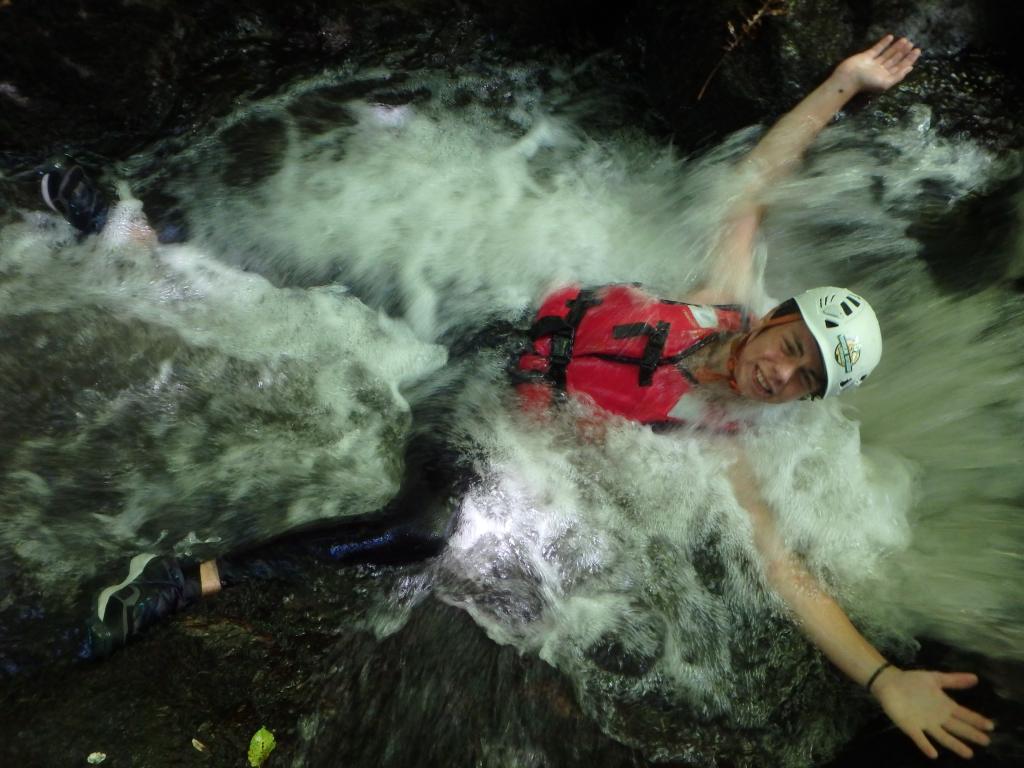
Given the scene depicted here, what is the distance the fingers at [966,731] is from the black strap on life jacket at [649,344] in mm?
1936

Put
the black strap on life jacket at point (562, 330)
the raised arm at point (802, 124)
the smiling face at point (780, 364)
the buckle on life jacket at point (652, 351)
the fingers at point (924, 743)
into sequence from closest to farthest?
the fingers at point (924, 743)
the smiling face at point (780, 364)
the buckle on life jacket at point (652, 351)
the black strap on life jacket at point (562, 330)
the raised arm at point (802, 124)

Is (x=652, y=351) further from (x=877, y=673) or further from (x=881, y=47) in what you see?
(x=881, y=47)

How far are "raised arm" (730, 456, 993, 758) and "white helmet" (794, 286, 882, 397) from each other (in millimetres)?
994

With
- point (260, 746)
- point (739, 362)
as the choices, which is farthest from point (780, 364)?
point (260, 746)

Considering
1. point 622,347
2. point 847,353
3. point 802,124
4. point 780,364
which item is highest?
point 802,124

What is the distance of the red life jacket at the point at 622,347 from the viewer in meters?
3.38

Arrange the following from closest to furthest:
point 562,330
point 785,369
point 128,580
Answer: point 785,369 < point 128,580 < point 562,330

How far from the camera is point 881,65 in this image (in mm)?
3955

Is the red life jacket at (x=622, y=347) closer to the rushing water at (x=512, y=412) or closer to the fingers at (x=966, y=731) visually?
the rushing water at (x=512, y=412)

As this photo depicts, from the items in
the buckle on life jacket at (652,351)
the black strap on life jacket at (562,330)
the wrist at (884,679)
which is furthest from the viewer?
the black strap on life jacket at (562,330)

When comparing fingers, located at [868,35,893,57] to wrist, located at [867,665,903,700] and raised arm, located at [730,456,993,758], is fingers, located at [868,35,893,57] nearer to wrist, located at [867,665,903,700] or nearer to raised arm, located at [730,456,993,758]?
raised arm, located at [730,456,993,758]

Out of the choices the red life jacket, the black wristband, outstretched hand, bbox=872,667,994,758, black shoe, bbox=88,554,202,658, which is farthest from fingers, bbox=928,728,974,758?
black shoe, bbox=88,554,202,658

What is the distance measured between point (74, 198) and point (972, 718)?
5307 millimetres

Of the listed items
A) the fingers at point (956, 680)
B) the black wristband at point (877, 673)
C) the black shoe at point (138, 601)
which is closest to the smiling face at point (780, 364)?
the black wristband at point (877, 673)
